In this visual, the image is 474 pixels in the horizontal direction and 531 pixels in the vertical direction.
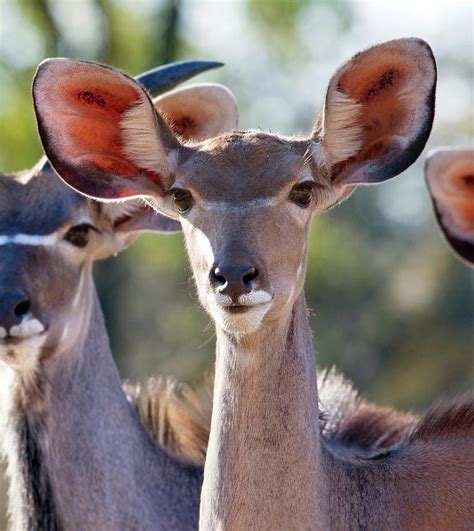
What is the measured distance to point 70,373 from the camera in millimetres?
7188

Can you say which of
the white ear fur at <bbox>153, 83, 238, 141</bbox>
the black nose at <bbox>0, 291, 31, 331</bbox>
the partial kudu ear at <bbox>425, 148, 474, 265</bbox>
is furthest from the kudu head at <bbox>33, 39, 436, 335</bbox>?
the partial kudu ear at <bbox>425, 148, 474, 265</bbox>

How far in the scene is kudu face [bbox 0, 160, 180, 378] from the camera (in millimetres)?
6832

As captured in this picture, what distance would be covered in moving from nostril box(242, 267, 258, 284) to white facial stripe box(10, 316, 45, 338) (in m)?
1.78

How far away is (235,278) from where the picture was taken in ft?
17.2

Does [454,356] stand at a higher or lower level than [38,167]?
lower

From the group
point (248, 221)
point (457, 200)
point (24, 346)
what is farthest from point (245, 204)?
point (457, 200)

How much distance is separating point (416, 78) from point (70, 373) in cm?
232

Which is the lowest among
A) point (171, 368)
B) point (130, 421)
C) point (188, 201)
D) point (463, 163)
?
point (171, 368)

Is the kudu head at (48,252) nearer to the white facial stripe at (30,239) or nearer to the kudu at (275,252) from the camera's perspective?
the white facial stripe at (30,239)

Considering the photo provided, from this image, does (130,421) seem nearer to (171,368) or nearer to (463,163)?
(463,163)

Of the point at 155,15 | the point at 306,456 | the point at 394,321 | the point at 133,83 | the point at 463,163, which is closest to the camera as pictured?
the point at 306,456

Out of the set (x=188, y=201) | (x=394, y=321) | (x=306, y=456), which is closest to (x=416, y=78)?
(x=188, y=201)

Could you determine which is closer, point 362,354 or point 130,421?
point 130,421

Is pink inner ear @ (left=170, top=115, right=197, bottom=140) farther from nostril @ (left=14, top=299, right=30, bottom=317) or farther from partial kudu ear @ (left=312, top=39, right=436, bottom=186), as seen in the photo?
partial kudu ear @ (left=312, top=39, right=436, bottom=186)
